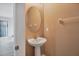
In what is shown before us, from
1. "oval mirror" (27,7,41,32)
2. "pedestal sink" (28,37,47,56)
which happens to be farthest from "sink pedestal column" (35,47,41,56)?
"oval mirror" (27,7,41,32)

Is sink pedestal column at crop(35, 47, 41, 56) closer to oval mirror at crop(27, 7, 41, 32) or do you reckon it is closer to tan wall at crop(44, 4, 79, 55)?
tan wall at crop(44, 4, 79, 55)

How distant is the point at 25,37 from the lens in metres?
1.37

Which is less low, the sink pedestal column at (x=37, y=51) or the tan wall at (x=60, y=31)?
the tan wall at (x=60, y=31)

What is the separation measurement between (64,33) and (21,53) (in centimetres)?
47

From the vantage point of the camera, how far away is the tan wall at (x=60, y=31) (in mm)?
1380

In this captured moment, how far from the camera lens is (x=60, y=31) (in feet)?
4.58

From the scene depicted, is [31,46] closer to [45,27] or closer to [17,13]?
[45,27]

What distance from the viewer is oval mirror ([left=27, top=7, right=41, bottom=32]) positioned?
54.1 inches

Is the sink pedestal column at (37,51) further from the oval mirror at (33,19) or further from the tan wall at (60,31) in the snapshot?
the oval mirror at (33,19)

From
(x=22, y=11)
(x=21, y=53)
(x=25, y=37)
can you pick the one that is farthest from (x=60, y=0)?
(x=21, y=53)

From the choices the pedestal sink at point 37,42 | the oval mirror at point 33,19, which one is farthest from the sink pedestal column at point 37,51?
the oval mirror at point 33,19

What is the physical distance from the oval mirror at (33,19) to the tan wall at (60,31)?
0.07m

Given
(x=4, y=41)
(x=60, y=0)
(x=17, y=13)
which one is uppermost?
(x=60, y=0)

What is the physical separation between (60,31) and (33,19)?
294 millimetres
